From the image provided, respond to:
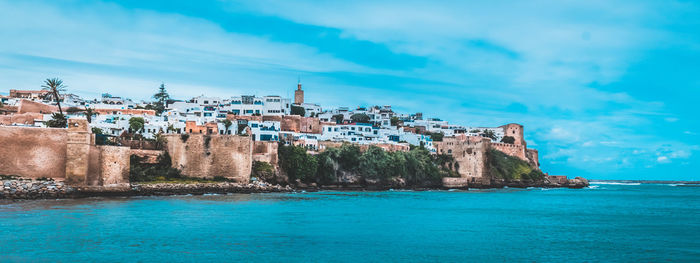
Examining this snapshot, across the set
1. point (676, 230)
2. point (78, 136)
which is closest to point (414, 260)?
point (676, 230)

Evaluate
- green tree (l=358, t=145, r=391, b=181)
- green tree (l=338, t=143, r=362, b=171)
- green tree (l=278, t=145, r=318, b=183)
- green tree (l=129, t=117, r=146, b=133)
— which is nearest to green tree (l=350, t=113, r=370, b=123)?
green tree (l=358, t=145, r=391, b=181)

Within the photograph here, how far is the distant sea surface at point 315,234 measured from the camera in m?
14.6

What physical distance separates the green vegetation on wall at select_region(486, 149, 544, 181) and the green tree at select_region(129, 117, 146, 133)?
30.1m

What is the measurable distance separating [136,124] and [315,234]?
2833 cm

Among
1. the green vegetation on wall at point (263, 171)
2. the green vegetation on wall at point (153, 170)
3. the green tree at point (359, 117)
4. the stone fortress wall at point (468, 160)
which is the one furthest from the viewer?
the green tree at point (359, 117)

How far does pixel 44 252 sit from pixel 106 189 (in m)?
14.7

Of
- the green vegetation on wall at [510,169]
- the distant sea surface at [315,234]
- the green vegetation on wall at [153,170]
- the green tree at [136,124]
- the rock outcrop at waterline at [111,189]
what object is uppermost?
the green tree at [136,124]

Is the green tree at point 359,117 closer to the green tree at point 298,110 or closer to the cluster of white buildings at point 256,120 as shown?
the cluster of white buildings at point 256,120

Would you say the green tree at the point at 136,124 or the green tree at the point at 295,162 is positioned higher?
the green tree at the point at 136,124

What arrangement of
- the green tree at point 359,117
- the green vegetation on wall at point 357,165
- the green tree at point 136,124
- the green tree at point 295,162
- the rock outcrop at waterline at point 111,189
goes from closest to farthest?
the rock outcrop at waterline at point 111,189 < the green tree at point 295,162 < the green vegetation on wall at point 357,165 < the green tree at point 136,124 < the green tree at point 359,117

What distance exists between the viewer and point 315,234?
1802 cm

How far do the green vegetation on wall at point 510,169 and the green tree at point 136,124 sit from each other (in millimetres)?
30071

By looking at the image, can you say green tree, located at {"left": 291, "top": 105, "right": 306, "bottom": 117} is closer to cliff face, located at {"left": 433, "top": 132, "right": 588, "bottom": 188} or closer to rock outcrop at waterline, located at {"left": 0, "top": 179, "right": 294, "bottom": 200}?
cliff face, located at {"left": 433, "top": 132, "right": 588, "bottom": 188}

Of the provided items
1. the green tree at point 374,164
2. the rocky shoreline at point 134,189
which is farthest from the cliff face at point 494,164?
the rocky shoreline at point 134,189
